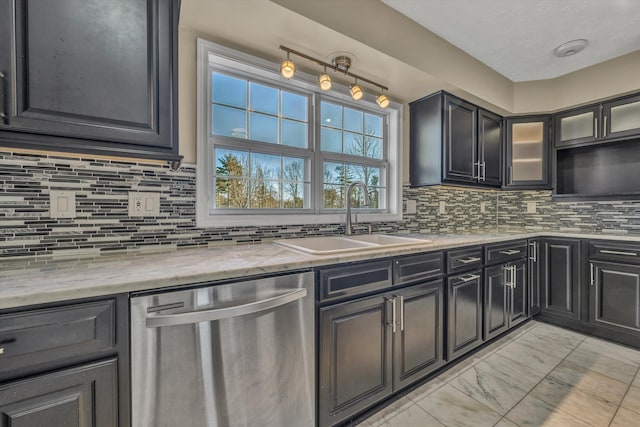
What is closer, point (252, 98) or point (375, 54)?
point (375, 54)

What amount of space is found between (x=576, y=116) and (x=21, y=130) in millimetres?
4118

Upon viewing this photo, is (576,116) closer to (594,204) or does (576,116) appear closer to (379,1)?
(594,204)

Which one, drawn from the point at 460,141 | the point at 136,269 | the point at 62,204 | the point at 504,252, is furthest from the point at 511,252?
the point at 62,204

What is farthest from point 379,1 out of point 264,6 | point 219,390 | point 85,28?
point 219,390

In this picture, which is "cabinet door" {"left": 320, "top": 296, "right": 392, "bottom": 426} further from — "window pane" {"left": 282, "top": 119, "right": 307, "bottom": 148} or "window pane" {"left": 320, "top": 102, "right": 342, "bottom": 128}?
"window pane" {"left": 320, "top": 102, "right": 342, "bottom": 128}

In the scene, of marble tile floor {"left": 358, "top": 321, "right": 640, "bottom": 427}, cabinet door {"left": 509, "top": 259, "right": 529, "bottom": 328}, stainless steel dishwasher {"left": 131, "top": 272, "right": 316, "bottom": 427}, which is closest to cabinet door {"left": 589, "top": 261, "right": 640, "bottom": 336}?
marble tile floor {"left": 358, "top": 321, "right": 640, "bottom": 427}

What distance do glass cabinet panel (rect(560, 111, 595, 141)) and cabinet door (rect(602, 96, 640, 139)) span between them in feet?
0.31

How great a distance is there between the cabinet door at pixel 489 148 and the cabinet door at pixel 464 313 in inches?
47.9

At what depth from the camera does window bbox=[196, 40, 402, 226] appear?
1.74 meters

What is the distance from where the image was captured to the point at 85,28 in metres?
1.04

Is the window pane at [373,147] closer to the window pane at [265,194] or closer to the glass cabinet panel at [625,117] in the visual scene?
the window pane at [265,194]

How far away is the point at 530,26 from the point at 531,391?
8.32 ft

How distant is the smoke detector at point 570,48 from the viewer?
225cm

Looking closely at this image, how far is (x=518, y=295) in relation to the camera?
2.47 metres
